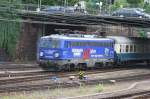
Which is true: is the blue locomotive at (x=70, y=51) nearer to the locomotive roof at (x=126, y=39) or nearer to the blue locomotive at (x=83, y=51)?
the blue locomotive at (x=83, y=51)

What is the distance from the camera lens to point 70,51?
37.5m

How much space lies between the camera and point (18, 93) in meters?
24.0

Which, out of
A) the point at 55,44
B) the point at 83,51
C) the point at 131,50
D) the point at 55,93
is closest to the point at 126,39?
the point at 131,50

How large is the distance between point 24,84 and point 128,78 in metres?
9.00

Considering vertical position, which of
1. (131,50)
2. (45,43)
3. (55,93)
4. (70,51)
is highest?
(45,43)

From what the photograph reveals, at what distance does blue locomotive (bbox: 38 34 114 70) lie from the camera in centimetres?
3706

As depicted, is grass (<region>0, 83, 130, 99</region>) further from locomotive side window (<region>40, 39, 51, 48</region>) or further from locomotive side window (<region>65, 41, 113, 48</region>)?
locomotive side window (<region>40, 39, 51, 48</region>)

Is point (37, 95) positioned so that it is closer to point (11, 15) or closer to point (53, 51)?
point (53, 51)

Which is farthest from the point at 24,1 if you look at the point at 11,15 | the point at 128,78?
the point at 128,78

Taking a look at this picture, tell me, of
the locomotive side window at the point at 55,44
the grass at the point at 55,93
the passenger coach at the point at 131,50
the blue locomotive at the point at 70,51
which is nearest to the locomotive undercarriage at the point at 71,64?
the blue locomotive at the point at 70,51

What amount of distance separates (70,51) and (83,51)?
72.0 inches

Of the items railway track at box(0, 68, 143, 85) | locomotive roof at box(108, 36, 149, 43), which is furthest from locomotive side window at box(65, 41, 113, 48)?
railway track at box(0, 68, 143, 85)

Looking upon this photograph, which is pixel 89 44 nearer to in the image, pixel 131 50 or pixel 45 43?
pixel 45 43

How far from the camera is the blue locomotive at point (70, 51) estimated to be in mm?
37062
